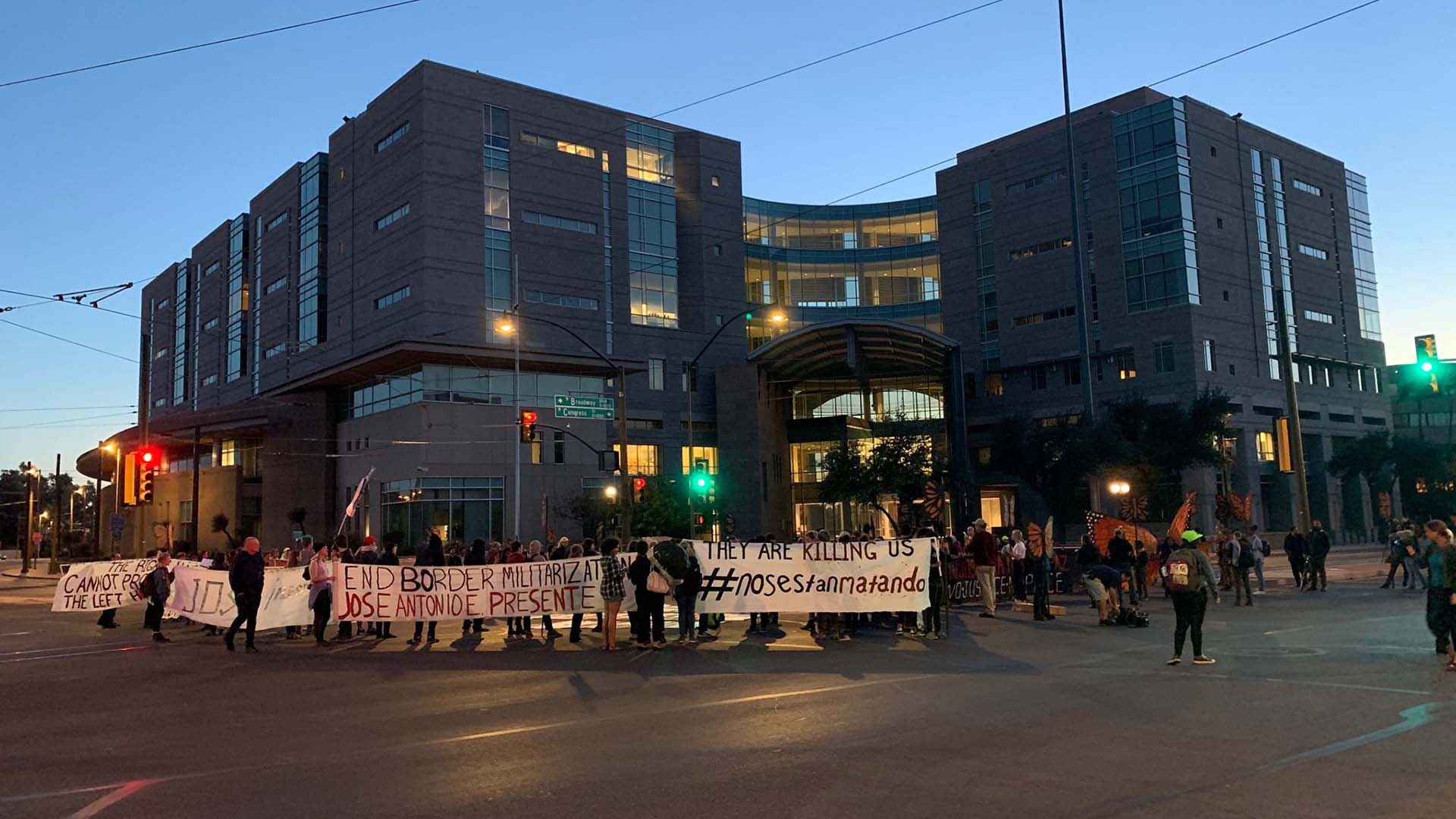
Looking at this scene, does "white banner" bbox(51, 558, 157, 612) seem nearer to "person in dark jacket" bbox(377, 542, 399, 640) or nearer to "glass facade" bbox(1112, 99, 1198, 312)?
"person in dark jacket" bbox(377, 542, 399, 640)

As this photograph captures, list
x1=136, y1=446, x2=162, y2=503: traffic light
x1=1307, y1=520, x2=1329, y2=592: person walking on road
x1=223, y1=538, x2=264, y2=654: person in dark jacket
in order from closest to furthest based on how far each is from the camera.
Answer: x1=223, y1=538, x2=264, y2=654: person in dark jacket → x1=1307, y1=520, x2=1329, y2=592: person walking on road → x1=136, y1=446, x2=162, y2=503: traffic light

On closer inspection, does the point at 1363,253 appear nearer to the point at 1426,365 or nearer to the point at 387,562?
the point at 1426,365

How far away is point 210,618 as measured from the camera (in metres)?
20.5

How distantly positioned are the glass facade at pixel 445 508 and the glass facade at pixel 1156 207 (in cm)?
4708

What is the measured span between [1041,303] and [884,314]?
16175mm

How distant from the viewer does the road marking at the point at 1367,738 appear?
7.73m

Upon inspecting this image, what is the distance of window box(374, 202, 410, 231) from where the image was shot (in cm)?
6650

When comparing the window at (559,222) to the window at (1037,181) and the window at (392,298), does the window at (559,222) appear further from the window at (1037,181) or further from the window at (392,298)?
the window at (1037,181)

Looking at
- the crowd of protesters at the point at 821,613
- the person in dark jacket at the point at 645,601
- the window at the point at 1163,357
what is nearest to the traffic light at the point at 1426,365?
the crowd of protesters at the point at 821,613

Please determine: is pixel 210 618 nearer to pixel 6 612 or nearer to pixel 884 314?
pixel 6 612

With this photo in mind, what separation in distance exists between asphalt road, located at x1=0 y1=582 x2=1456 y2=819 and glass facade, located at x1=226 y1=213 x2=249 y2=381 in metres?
78.4

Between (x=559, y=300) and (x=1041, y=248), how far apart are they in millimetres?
37075

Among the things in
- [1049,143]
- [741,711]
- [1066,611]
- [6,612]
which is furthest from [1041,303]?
[741,711]

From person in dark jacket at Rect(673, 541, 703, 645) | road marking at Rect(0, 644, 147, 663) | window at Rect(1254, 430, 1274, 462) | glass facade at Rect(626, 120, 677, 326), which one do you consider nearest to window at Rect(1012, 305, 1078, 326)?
window at Rect(1254, 430, 1274, 462)
